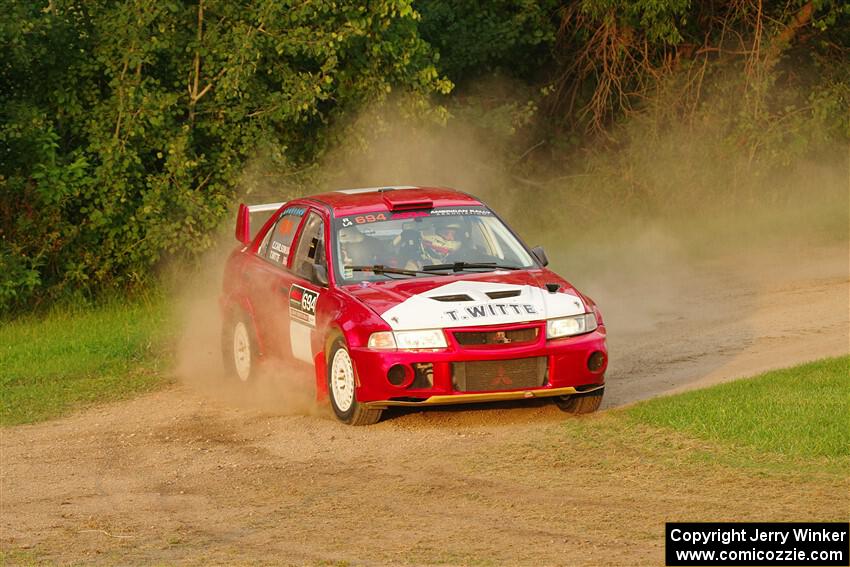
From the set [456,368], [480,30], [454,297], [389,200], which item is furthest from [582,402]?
[480,30]

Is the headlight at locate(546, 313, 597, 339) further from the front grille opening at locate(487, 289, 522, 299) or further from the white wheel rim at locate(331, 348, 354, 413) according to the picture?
the white wheel rim at locate(331, 348, 354, 413)

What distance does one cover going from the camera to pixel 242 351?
1230 centimetres

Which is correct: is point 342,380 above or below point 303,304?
below

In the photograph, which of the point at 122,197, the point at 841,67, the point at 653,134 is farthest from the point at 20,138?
the point at 841,67

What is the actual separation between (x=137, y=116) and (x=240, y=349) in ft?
17.2

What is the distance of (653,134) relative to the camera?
24.1 metres

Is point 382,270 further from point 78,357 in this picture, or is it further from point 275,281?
point 78,357

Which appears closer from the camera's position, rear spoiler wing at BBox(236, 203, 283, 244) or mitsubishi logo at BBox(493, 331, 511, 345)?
mitsubishi logo at BBox(493, 331, 511, 345)

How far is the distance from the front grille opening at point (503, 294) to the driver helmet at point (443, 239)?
0.86m

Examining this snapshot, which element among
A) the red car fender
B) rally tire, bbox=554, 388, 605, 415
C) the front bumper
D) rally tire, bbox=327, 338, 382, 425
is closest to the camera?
the front bumper

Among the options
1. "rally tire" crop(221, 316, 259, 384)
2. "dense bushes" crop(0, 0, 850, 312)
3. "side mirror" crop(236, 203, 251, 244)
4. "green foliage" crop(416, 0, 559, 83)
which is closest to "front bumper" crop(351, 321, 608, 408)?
"rally tire" crop(221, 316, 259, 384)

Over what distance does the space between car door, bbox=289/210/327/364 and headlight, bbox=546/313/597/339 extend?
5.43 feet

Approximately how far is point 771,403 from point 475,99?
46.0 ft

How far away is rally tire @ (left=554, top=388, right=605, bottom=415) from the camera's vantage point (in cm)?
1040
